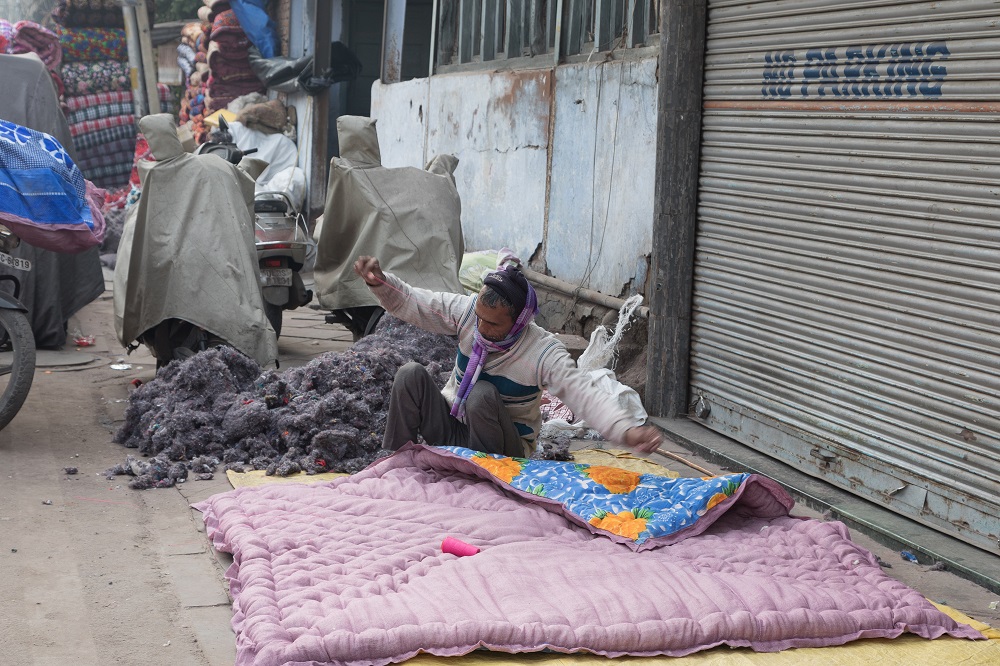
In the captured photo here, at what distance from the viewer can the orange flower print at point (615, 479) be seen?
177 inches

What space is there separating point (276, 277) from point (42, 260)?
67.6 inches

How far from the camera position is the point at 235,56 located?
727 inches

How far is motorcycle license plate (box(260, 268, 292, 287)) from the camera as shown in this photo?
7.69 m

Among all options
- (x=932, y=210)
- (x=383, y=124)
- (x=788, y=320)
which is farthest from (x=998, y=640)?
(x=383, y=124)

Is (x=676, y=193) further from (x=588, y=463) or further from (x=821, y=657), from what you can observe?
(x=821, y=657)

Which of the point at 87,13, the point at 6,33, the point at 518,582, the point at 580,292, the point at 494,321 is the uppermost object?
the point at 87,13

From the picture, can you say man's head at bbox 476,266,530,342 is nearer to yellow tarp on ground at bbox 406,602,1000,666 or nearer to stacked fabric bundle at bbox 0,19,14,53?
yellow tarp on ground at bbox 406,602,1000,666

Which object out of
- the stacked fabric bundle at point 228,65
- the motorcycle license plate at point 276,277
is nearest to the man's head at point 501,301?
the motorcycle license plate at point 276,277

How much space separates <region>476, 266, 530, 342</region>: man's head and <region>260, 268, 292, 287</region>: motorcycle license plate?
11.9ft

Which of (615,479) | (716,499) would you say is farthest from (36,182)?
(716,499)

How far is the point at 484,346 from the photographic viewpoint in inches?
179

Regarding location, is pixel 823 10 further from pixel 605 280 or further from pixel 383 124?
pixel 383 124

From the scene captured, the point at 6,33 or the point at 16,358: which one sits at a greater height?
the point at 6,33

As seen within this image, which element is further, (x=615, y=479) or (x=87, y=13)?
(x=87, y=13)
